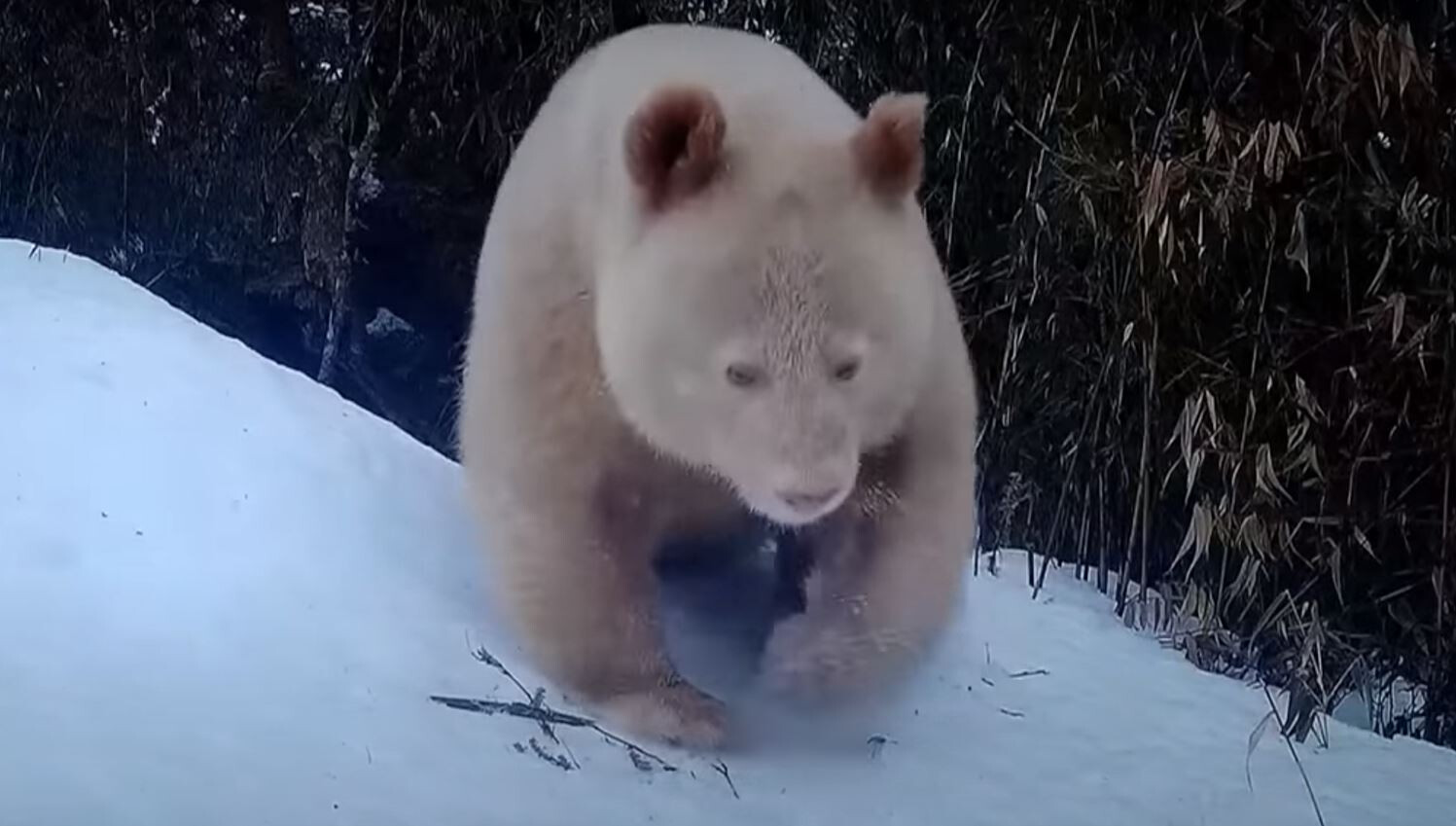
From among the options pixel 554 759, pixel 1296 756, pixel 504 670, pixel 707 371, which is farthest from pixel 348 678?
pixel 1296 756

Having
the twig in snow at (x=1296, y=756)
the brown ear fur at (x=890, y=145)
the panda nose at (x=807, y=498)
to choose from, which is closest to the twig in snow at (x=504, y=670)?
the panda nose at (x=807, y=498)

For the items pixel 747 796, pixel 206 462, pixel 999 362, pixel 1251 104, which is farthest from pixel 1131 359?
pixel 206 462

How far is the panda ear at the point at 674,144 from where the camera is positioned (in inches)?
62.5

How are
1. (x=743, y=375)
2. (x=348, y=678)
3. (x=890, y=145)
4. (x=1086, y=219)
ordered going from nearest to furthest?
(x=348, y=678), (x=743, y=375), (x=890, y=145), (x=1086, y=219)

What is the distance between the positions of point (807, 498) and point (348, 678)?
462mm

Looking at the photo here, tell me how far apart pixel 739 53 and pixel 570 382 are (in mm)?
458

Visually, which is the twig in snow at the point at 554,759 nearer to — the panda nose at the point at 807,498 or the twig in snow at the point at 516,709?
the twig in snow at the point at 516,709

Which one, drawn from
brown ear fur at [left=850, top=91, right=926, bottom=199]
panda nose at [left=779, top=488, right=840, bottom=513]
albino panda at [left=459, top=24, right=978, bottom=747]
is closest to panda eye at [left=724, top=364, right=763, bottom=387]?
albino panda at [left=459, top=24, right=978, bottom=747]

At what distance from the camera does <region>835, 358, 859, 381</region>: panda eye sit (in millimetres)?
1565

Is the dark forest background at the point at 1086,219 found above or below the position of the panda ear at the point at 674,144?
below

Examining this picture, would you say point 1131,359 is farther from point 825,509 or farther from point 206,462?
point 206,462

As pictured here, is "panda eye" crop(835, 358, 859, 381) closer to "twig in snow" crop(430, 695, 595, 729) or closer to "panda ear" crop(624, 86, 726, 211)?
"panda ear" crop(624, 86, 726, 211)

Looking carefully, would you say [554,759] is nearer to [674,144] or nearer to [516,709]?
[516,709]

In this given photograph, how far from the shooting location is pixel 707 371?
1577mm
